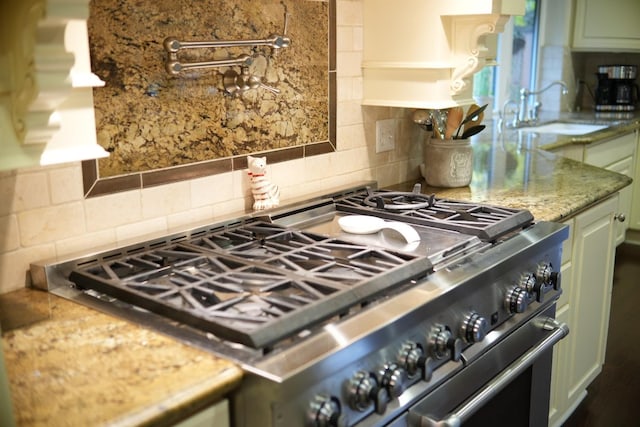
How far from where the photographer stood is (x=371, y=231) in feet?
6.03

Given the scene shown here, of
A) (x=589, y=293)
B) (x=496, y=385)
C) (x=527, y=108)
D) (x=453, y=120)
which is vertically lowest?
(x=589, y=293)

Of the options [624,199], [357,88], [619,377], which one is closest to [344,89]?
[357,88]

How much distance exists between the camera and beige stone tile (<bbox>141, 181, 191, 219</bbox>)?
5.55 feet

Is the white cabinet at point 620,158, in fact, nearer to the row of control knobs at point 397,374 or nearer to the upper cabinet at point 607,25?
the upper cabinet at point 607,25

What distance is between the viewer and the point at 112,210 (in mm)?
1611

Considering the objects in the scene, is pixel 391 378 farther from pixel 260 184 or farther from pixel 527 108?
pixel 527 108

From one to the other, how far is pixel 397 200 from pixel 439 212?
6.6 inches

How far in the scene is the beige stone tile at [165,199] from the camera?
1.69 metres

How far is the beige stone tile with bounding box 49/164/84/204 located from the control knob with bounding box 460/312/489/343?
910 mm

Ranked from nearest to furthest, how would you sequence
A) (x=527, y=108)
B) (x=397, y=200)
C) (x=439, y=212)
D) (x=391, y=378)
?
(x=391, y=378), (x=439, y=212), (x=397, y=200), (x=527, y=108)

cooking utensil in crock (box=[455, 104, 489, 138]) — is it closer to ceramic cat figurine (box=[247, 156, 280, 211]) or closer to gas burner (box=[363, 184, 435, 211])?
gas burner (box=[363, 184, 435, 211])

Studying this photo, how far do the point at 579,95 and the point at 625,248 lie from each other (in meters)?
1.27

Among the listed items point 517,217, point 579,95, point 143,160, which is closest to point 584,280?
point 517,217

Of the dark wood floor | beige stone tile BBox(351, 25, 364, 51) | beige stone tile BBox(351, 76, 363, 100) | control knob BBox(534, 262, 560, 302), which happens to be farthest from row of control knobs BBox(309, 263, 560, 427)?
the dark wood floor
